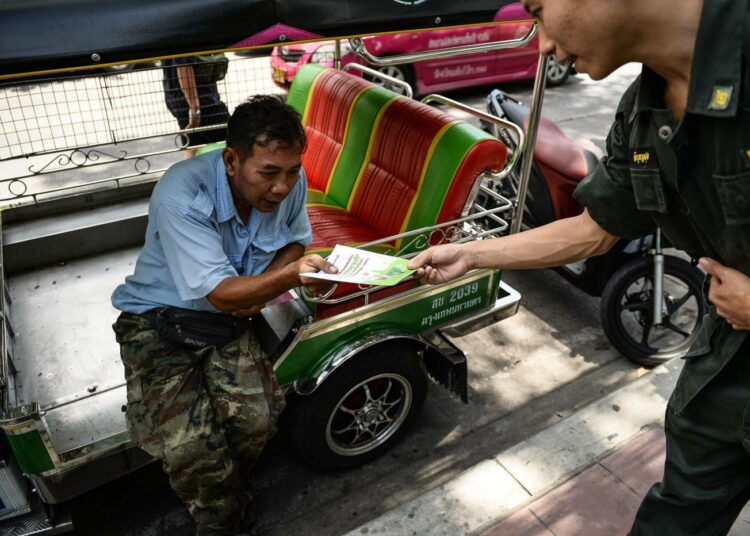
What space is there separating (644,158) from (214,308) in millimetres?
1616

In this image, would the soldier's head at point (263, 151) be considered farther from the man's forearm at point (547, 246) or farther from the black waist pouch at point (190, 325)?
the man's forearm at point (547, 246)

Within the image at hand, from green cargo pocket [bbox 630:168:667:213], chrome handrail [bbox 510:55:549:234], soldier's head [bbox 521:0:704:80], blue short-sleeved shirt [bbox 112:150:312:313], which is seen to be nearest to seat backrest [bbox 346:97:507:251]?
chrome handrail [bbox 510:55:549:234]

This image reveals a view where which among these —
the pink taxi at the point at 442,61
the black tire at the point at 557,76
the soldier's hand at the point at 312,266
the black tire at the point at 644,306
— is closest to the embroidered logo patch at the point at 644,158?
the soldier's hand at the point at 312,266

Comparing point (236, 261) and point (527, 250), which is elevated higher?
point (527, 250)

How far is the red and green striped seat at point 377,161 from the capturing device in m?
2.79

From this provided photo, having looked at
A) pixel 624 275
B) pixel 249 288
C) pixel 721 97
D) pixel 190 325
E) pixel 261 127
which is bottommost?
pixel 624 275

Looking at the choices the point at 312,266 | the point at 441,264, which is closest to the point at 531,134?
the point at 441,264

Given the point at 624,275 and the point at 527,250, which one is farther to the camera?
the point at 624,275

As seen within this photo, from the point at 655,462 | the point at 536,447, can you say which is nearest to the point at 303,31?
the point at 536,447

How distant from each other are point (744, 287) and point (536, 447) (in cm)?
160

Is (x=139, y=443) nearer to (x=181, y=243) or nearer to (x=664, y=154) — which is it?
(x=181, y=243)

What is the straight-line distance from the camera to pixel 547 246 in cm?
194

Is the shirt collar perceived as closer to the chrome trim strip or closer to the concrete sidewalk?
the chrome trim strip

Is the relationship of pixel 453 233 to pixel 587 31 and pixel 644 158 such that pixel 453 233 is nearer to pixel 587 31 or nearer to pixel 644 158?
pixel 644 158
